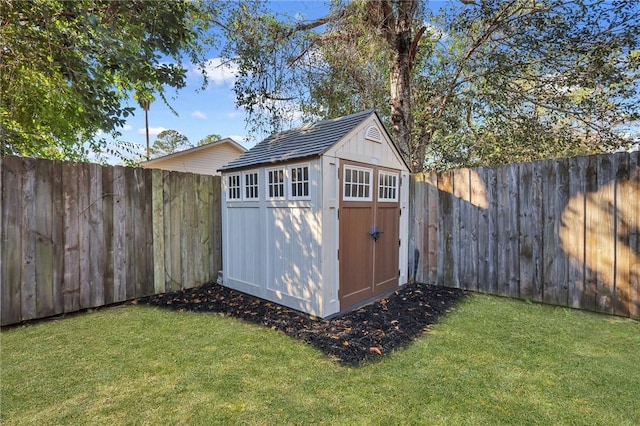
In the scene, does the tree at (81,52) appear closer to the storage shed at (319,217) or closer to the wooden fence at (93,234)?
the wooden fence at (93,234)

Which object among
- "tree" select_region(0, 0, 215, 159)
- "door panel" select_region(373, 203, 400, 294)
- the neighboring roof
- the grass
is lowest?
the grass

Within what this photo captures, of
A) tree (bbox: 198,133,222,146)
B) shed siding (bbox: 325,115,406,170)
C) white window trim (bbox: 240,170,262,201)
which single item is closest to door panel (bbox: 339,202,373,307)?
shed siding (bbox: 325,115,406,170)

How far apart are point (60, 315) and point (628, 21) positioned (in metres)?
9.93

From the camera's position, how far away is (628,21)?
199 inches

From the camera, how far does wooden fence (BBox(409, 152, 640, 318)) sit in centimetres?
364

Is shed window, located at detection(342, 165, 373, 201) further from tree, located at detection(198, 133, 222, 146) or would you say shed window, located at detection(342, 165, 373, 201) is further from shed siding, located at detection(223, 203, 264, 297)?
tree, located at detection(198, 133, 222, 146)

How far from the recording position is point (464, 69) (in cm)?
726

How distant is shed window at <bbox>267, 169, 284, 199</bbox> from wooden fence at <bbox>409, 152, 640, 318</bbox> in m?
2.72

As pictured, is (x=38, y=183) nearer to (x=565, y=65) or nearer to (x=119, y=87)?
(x=119, y=87)

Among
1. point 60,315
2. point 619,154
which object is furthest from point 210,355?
point 619,154

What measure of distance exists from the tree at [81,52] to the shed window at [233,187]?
5.32 ft

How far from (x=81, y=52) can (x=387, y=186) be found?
4.66 metres

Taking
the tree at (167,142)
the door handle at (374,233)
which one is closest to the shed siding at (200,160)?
the door handle at (374,233)

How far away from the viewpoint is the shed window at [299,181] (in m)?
3.90
